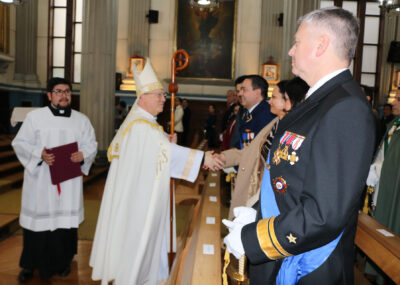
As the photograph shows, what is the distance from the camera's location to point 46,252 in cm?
349

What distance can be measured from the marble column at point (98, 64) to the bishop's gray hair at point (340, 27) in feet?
25.8

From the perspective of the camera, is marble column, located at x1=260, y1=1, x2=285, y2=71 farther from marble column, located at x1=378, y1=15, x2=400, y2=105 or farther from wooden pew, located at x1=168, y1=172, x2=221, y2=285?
wooden pew, located at x1=168, y1=172, x2=221, y2=285

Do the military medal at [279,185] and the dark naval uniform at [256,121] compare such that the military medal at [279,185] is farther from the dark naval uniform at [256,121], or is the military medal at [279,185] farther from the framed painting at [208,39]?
the framed painting at [208,39]

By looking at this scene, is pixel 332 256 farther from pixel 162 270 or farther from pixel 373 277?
pixel 373 277

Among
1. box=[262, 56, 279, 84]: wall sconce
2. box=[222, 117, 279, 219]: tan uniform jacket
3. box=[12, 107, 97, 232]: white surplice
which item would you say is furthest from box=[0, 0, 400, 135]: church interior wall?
box=[222, 117, 279, 219]: tan uniform jacket

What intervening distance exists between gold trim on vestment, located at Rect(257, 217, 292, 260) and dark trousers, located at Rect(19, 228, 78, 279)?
117 inches

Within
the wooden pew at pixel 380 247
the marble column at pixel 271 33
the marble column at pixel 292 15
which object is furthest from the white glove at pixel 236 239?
the marble column at pixel 271 33

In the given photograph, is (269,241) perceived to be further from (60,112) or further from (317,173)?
(60,112)

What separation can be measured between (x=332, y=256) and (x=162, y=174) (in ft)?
6.41

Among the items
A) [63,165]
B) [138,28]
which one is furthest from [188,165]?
[138,28]

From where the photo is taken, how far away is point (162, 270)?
3271 millimetres

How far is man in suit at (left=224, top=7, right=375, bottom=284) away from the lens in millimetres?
1065

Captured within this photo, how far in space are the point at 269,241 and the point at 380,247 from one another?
1308 mm

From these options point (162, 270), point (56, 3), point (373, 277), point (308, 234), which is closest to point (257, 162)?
point (162, 270)
